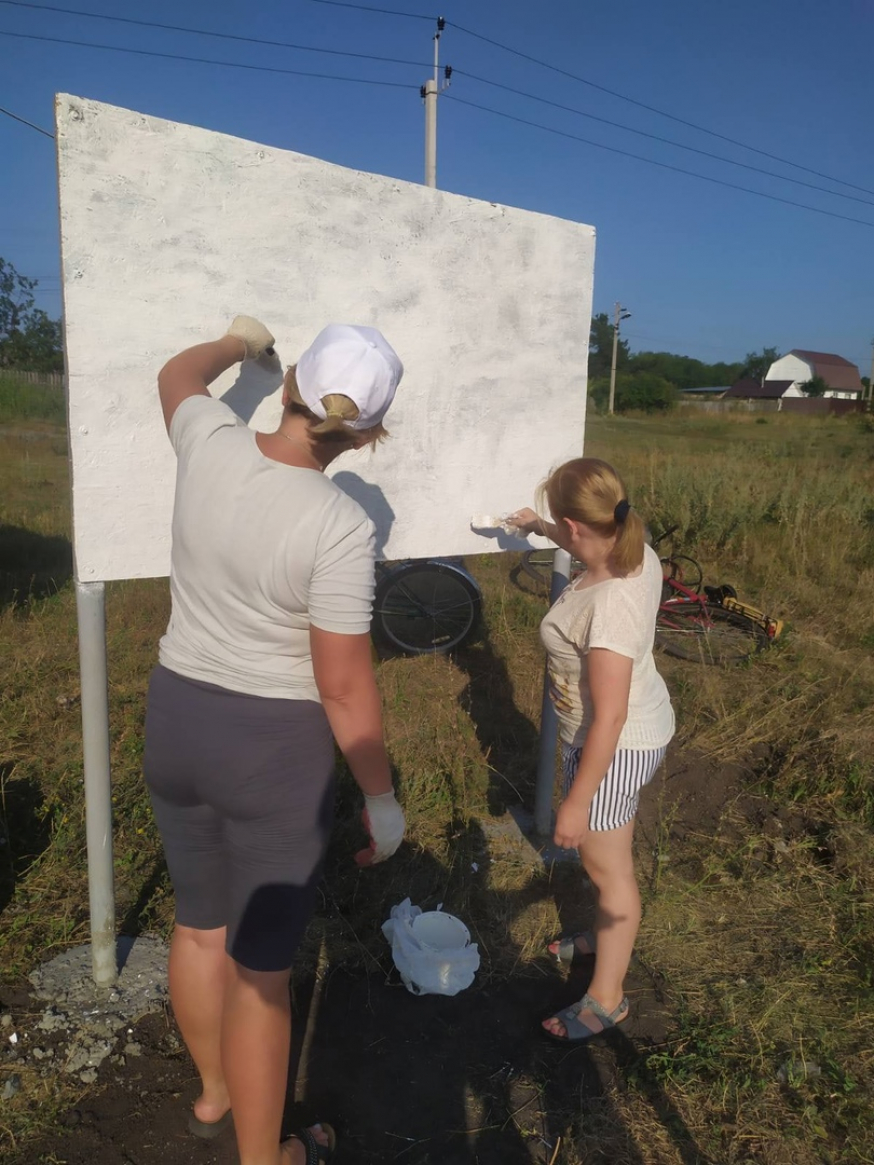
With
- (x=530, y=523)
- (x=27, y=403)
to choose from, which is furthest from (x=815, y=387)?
(x=530, y=523)

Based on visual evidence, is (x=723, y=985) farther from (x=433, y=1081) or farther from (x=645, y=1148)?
(x=433, y=1081)

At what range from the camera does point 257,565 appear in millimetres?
1394

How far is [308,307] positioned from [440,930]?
198 cm

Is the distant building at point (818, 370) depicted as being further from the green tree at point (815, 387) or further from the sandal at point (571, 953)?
the sandal at point (571, 953)

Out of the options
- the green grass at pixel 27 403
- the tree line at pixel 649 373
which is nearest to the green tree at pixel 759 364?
the tree line at pixel 649 373

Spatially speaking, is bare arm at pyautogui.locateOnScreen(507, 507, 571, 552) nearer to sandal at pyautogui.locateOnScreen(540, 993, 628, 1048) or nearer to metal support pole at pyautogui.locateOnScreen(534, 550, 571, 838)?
metal support pole at pyautogui.locateOnScreen(534, 550, 571, 838)

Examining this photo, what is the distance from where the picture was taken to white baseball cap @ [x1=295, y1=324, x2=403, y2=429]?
4.74 ft

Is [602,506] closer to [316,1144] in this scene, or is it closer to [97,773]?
[97,773]

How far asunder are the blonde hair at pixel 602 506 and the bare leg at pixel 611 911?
780mm

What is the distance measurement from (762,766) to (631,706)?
6.96 feet

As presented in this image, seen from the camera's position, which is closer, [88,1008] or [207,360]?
[207,360]

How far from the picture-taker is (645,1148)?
6.32 feet

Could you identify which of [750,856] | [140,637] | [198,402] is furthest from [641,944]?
[140,637]

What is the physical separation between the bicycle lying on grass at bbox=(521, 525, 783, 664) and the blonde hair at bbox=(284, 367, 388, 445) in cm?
380
